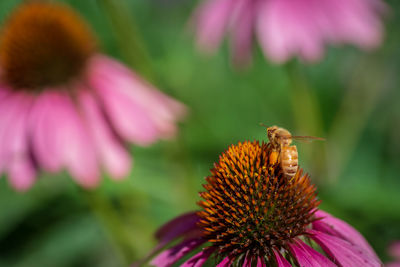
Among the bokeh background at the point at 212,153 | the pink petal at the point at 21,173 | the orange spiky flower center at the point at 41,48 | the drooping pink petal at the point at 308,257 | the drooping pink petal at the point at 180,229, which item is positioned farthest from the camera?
the bokeh background at the point at 212,153

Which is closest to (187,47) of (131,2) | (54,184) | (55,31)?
(131,2)

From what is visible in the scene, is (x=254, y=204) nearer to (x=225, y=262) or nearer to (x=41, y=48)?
(x=225, y=262)

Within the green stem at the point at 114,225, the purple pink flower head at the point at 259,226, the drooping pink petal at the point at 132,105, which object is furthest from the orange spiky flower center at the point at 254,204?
the drooping pink petal at the point at 132,105

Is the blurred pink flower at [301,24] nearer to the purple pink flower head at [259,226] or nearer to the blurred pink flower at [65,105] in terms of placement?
the blurred pink flower at [65,105]

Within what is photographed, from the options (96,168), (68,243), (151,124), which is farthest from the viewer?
(68,243)

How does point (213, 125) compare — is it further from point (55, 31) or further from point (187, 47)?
point (55, 31)

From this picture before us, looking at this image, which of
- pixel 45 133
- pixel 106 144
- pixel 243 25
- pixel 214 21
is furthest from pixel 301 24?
pixel 45 133
